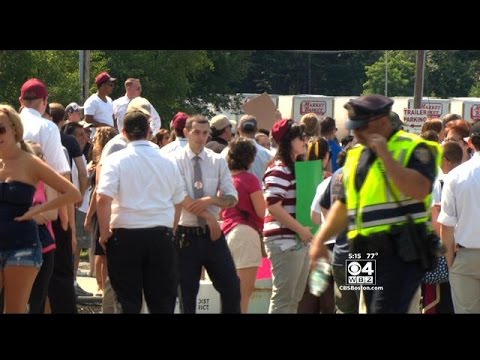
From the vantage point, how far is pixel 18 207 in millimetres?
8328

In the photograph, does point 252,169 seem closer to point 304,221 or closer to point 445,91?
point 304,221

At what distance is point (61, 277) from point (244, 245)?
5.01 feet

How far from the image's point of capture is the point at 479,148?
32.1ft

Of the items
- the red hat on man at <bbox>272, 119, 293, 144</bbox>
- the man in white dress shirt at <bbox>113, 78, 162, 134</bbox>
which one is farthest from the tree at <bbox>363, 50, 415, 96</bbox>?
the red hat on man at <bbox>272, 119, 293, 144</bbox>

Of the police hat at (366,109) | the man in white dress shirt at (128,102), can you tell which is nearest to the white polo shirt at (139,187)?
the police hat at (366,109)

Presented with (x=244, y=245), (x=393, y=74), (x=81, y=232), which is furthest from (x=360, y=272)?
(x=393, y=74)

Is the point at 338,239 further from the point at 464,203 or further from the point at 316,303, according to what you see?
the point at 316,303

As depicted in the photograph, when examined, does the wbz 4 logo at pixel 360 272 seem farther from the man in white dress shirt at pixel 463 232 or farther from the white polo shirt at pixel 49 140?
the white polo shirt at pixel 49 140

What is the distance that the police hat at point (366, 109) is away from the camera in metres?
6.93

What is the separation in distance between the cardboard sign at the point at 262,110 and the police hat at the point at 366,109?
24.7 ft

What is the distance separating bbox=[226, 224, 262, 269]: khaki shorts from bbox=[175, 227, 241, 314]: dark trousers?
345 millimetres

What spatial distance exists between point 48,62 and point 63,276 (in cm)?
1364
